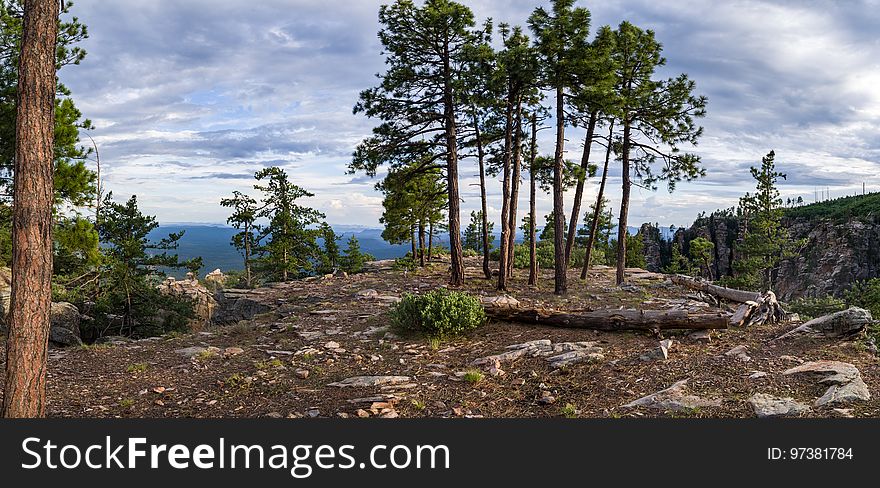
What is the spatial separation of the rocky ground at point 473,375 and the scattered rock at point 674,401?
2cm

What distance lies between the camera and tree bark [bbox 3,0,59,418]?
688 cm

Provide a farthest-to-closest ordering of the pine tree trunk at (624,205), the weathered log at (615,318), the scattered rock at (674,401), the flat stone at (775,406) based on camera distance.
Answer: the pine tree trunk at (624,205)
the weathered log at (615,318)
the scattered rock at (674,401)
the flat stone at (775,406)

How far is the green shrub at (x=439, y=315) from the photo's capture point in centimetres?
1262

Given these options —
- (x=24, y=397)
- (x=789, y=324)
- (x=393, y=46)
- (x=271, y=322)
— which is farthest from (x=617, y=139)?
(x=24, y=397)

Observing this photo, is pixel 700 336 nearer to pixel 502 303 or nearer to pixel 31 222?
A: pixel 502 303

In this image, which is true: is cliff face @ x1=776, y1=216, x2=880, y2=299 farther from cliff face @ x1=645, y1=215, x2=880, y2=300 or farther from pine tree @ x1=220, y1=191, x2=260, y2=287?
pine tree @ x1=220, y1=191, x2=260, y2=287

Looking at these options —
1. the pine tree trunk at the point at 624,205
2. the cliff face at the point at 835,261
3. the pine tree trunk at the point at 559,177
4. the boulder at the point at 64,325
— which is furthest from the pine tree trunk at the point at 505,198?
the cliff face at the point at 835,261

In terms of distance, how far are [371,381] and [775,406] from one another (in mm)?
6397

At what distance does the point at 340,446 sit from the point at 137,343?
1074 centimetres

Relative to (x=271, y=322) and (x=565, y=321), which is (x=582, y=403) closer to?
(x=565, y=321)

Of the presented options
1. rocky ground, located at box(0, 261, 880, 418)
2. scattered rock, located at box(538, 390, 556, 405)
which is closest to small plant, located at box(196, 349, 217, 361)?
rocky ground, located at box(0, 261, 880, 418)

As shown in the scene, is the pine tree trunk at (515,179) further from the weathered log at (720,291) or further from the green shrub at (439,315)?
the green shrub at (439,315)

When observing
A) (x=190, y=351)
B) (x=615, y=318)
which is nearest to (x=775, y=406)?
(x=615, y=318)

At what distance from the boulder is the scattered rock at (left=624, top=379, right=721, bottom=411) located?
17.5m
